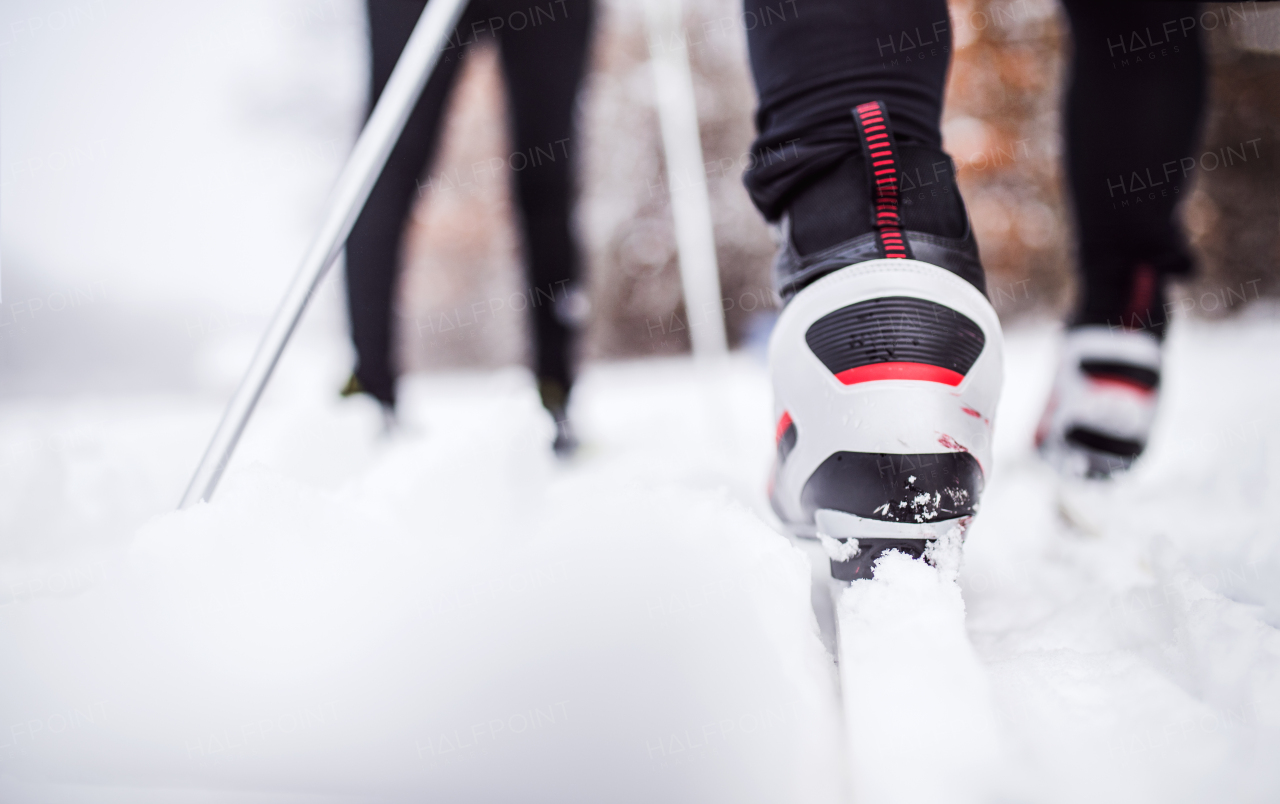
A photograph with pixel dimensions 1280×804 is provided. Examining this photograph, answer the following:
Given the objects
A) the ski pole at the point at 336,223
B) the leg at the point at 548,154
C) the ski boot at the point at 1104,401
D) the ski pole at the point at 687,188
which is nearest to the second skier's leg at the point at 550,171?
the leg at the point at 548,154

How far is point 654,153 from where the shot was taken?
1983 millimetres

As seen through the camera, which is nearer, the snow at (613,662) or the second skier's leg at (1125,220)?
the snow at (613,662)

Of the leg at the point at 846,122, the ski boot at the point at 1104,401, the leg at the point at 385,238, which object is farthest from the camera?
the leg at the point at 385,238

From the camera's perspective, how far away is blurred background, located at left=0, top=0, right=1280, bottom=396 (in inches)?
21.5

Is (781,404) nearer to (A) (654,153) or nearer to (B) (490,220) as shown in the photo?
(A) (654,153)

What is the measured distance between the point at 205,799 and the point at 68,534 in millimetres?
376

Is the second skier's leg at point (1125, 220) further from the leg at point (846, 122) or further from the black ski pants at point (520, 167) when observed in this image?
the black ski pants at point (520, 167)

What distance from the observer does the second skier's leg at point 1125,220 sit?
544 millimetres

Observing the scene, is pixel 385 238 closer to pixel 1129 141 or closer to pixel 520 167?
pixel 520 167

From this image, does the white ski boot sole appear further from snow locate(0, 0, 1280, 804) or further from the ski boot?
the ski boot

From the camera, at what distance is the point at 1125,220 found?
56cm

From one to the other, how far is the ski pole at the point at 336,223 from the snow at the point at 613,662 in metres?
0.07

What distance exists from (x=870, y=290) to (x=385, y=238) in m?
0.70

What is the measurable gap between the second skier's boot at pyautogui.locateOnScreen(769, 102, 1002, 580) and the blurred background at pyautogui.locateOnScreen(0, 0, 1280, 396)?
644 mm
